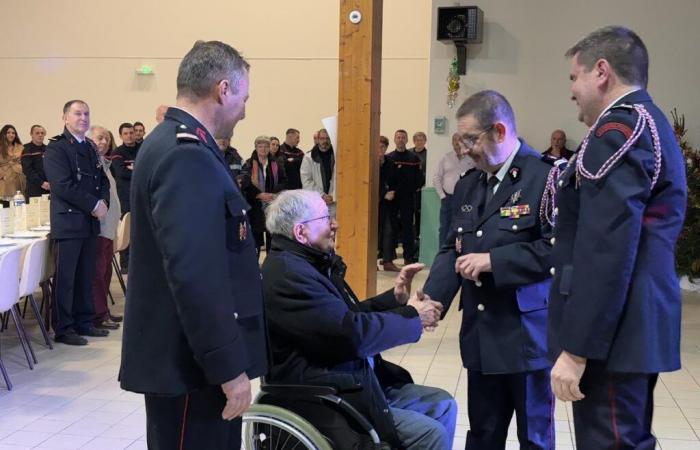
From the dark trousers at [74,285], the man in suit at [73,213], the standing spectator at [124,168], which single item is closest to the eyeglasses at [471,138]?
the man in suit at [73,213]

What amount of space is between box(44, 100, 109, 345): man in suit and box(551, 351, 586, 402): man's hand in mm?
3911

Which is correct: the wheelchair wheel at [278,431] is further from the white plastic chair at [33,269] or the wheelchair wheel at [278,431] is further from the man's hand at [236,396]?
the white plastic chair at [33,269]

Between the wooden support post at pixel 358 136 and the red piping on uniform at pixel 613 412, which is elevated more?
the wooden support post at pixel 358 136

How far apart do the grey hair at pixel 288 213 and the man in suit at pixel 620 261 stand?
38.5 inches

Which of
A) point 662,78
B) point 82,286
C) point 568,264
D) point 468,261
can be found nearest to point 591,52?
→ point 568,264

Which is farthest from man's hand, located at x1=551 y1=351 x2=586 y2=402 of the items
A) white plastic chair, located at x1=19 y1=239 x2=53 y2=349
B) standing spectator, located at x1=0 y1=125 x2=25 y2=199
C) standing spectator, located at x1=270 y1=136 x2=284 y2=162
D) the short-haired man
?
standing spectator, located at x1=0 y1=125 x2=25 y2=199

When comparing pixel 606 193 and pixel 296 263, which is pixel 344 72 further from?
pixel 606 193

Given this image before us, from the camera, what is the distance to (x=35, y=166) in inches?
324

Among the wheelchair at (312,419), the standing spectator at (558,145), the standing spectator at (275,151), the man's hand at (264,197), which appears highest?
the standing spectator at (558,145)

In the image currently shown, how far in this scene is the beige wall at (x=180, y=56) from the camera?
1039 cm

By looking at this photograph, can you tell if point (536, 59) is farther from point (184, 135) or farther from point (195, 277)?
point (195, 277)

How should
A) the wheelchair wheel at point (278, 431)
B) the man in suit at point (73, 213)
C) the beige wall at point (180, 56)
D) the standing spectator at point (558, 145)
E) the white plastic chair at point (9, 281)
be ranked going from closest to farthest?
the wheelchair wheel at point (278, 431), the white plastic chair at point (9, 281), the man in suit at point (73, 213), the standing spectator at point (558, 145), the beige wall at point (180, 56)

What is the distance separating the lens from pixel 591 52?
1.71 metres

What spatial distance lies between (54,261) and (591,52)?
4277mm
